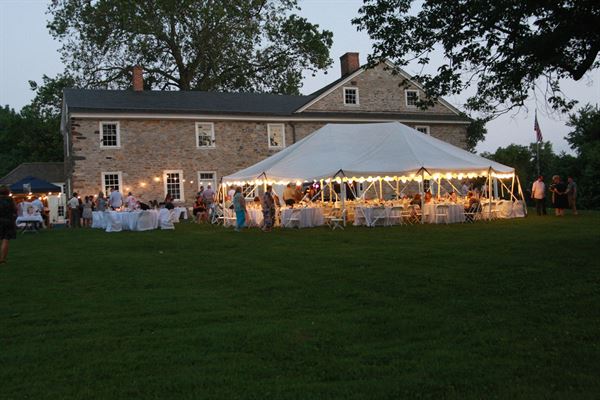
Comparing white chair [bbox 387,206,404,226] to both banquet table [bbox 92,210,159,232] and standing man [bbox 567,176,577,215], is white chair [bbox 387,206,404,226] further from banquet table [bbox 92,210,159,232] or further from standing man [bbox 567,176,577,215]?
banquet table [bbox 92,210,159,232]

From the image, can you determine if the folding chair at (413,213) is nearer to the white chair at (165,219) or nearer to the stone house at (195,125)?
the white chair at (165,219)

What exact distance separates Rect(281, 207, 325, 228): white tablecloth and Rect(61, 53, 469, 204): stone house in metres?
11.0

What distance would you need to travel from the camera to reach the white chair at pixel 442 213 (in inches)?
777

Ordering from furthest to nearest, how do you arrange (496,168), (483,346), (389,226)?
(496,168) → (389,226) → (483,346)

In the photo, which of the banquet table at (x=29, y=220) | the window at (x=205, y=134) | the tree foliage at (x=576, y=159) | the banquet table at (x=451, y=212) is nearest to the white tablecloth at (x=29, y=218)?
the banquet table at (x=29, y=220)

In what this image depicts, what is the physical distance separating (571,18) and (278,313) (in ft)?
21.7

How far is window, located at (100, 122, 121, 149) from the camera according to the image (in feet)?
93.8

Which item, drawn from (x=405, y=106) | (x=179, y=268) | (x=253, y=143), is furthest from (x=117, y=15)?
(x=179, y=268)

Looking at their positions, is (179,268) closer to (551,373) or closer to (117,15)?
(551,373)

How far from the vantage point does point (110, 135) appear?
28781 mm

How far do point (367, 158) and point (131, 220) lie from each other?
27.8ft

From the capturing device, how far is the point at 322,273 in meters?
9.25

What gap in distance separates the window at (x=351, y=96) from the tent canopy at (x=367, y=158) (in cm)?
1091

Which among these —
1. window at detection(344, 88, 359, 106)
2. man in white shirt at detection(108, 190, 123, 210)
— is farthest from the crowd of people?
man in white shirt at detection(108, 190, 123, 210)
